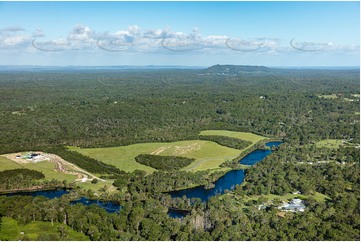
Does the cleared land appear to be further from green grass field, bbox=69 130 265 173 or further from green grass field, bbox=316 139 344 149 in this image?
green grass field, bbox=316 139 344 149

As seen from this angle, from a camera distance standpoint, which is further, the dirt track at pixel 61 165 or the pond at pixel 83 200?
the dirt track at pixel 61 165

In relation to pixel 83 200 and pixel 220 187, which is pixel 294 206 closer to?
pixel 220 187

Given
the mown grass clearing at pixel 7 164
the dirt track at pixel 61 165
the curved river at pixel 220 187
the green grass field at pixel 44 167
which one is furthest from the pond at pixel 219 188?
the mown grass clearing at pixel 7 164

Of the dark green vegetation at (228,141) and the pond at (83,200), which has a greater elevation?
the dark green vegetation at (228,141)

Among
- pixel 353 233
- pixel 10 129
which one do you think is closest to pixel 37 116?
pixel 10 129

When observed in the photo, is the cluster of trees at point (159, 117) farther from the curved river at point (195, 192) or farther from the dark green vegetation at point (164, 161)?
the curved river at point (195, 192)

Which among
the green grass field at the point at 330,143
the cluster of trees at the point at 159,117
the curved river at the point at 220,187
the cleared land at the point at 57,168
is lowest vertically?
the curved river at the point at 220,187

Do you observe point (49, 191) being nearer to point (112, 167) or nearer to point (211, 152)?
point (112, 167)
